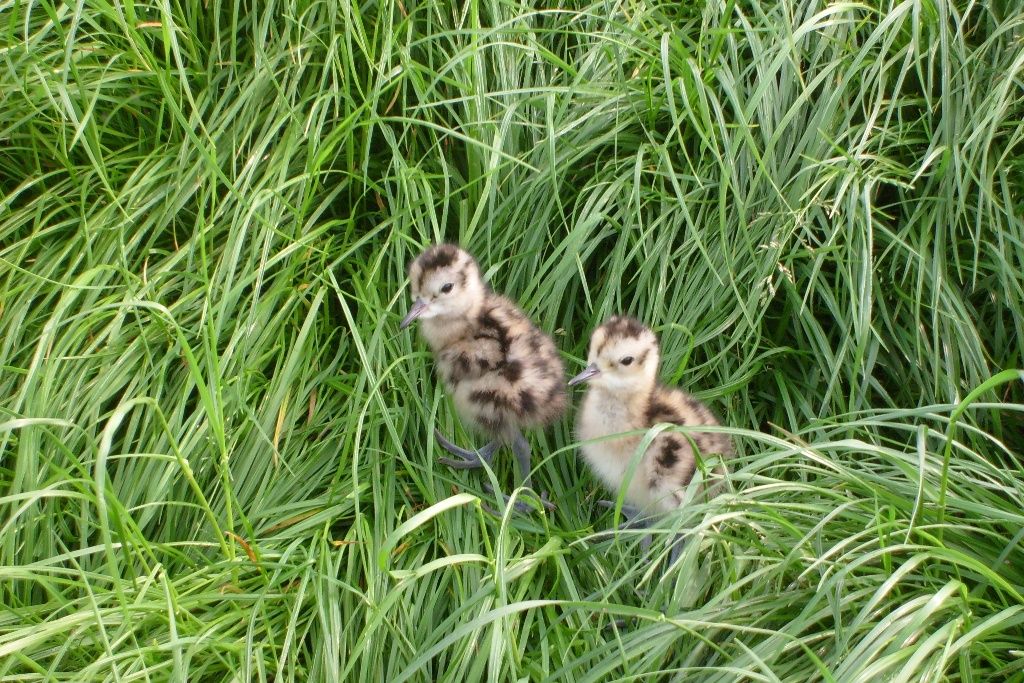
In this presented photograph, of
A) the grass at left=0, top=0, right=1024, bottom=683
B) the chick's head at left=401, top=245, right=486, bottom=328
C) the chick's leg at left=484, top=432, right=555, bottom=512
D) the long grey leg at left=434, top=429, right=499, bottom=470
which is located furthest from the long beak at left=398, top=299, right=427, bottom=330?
the chick's leg at left=484, top=432, right=555, bottom=512

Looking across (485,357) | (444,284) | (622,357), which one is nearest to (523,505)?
(485,357)

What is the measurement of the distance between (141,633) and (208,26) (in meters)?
2.09

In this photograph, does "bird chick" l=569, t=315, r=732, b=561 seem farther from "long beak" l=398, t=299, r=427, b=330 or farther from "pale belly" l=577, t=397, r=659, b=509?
"long beak" l=398, t=299, r=427, b=330

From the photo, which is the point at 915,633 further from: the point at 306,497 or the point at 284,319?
the point at 284,319

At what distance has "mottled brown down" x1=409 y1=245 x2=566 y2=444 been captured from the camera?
3.18 m

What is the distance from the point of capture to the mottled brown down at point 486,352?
3184 mm

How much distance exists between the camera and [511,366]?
3.20 metres

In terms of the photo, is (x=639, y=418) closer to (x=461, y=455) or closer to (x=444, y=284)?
(x=461, y=455)

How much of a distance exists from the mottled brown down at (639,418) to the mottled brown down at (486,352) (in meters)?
0.16

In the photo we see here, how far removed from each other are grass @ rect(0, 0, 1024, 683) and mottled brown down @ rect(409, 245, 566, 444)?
0.13 m

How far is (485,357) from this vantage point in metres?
3.23

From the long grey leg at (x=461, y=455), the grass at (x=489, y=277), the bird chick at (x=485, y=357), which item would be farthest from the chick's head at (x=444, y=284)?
the long grey leg at (x=461, y=455)

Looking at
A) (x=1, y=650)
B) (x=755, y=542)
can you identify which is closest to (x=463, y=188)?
(x=755, y=542)

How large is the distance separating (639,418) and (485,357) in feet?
1.63
